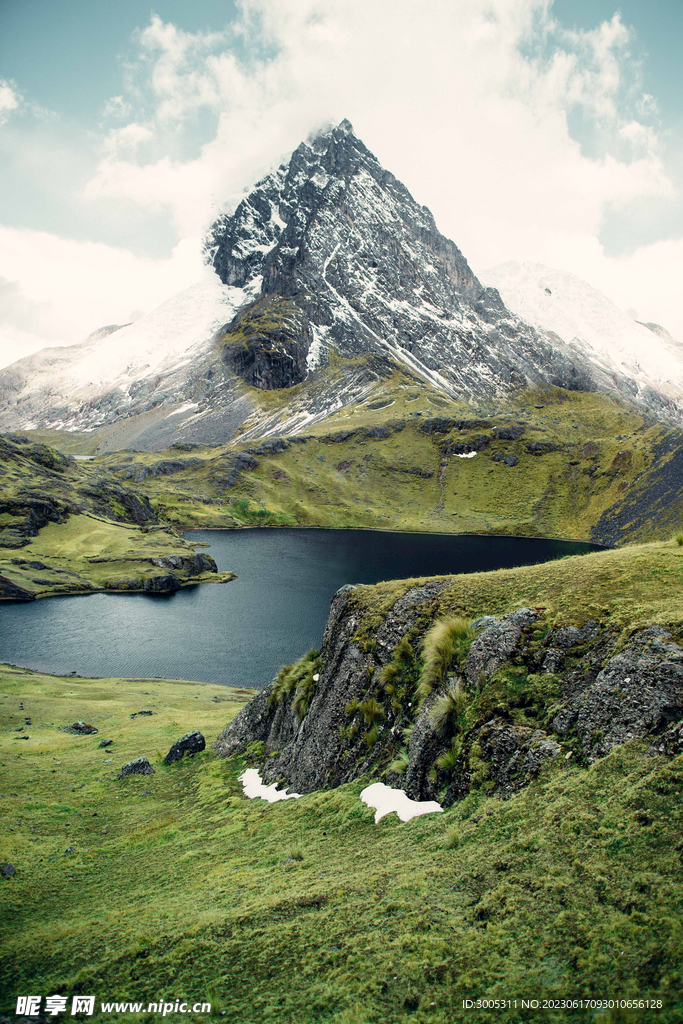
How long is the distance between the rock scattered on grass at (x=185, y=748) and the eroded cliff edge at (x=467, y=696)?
8316 millimetres

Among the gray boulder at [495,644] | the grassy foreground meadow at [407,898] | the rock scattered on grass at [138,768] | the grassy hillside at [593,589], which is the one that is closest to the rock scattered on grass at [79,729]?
the rock scattered on grass at [138,768]

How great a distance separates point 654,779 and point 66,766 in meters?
29.1

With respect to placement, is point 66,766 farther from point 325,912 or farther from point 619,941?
point 619,941

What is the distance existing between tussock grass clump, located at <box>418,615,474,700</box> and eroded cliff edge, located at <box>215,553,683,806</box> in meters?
0.03

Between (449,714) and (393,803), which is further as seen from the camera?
(393,803)

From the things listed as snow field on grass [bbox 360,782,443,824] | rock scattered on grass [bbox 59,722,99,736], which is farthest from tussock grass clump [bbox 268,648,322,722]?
rock scattered on grass [bbox 59,722,99,736]

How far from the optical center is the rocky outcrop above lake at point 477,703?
379 inches

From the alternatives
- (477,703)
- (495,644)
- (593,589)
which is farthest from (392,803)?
(593,589)

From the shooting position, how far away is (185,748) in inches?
1097

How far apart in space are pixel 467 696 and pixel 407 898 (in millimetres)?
5145

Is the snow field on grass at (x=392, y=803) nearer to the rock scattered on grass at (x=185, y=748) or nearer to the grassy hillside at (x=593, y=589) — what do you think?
the grassy hillside at (x=593, y=589)

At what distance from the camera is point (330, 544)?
168 metres

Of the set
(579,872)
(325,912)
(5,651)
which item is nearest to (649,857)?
(579,872)

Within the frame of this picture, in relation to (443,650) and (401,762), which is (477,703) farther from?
(401,762)
